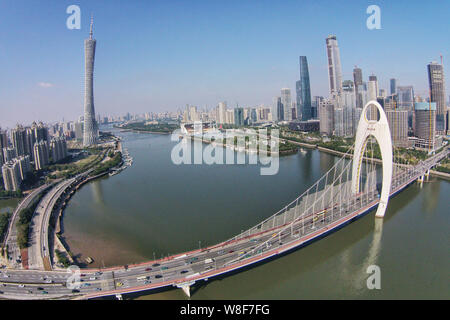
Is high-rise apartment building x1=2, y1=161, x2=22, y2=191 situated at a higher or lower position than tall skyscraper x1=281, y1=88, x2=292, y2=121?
lower

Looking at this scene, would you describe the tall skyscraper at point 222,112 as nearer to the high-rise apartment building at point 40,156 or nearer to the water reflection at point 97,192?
the high-rise apartment building at point 40,156

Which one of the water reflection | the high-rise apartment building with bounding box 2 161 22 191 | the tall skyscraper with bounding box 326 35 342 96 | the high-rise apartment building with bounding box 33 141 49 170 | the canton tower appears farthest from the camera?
the tall skyscraper with bounding box 326 35 342 96

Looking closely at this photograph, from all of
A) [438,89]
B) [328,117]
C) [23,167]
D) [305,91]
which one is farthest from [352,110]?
[23,167]

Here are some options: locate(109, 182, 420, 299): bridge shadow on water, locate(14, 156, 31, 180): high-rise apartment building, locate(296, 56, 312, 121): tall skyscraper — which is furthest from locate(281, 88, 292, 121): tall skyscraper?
locate(109, 182, 420, 299): bridge shadow on water

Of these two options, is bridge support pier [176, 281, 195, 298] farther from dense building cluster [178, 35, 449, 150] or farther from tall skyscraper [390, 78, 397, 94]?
tall skyscraper [390, 78, 397, 94]

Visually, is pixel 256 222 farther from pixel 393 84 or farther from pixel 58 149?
pixel 393 84

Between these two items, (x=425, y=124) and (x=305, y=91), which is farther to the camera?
(x=305, y=91)
